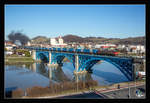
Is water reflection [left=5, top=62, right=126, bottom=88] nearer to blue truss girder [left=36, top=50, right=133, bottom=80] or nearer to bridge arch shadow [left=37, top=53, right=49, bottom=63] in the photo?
blue truss girder [left=36, top=50, right=133, bottom=80]

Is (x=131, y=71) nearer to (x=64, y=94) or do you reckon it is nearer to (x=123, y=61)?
(x=123, y=61)

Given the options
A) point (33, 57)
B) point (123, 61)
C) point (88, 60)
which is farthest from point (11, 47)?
point (123, 61)

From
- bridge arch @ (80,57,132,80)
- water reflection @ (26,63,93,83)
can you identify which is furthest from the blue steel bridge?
water reflection @ (26,63,93,83)

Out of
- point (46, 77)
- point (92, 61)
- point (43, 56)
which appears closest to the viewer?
point (46, 77)

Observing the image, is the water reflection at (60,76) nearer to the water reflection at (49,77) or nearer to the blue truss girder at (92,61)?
the water reflection at (49,77)

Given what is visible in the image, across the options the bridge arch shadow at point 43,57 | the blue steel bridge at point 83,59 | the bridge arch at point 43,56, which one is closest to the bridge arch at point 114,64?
the blue steel bridge at point 83,59

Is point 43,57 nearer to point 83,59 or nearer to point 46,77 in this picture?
point 46,77

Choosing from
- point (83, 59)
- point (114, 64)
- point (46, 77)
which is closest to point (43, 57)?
point (46, 77)
